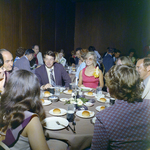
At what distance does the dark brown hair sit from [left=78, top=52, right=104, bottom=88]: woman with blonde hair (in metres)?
1.88

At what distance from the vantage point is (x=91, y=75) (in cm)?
315

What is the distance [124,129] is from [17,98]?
0.80 meters

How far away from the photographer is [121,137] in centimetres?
105

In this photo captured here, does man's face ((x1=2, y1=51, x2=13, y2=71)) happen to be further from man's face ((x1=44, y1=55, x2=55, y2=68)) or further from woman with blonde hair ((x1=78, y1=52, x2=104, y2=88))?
woman with blonde hair ((x1=78, y1=52, x2=104, y2=88))

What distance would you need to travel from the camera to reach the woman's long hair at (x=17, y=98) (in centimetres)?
107

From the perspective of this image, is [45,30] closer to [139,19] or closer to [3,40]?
[3,40]

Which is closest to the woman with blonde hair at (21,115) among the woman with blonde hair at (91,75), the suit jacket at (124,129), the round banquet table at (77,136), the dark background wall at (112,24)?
the round banquet table at (77,136)

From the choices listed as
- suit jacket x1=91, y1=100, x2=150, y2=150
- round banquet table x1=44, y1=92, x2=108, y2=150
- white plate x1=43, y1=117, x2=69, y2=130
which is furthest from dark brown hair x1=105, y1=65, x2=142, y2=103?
white plate x1=43, y1=117, x2=69, y2=130

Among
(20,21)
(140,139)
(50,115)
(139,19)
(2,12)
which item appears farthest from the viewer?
(139,19)

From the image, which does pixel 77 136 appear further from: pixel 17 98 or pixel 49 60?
pixel 49 60

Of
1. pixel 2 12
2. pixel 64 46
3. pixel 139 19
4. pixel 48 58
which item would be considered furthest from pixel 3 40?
pixel 139 19

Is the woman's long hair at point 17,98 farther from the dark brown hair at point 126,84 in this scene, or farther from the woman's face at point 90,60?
the woman's face at point 90,60

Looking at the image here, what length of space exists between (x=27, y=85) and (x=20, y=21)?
4950 mm

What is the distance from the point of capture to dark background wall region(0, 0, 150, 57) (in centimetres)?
632
